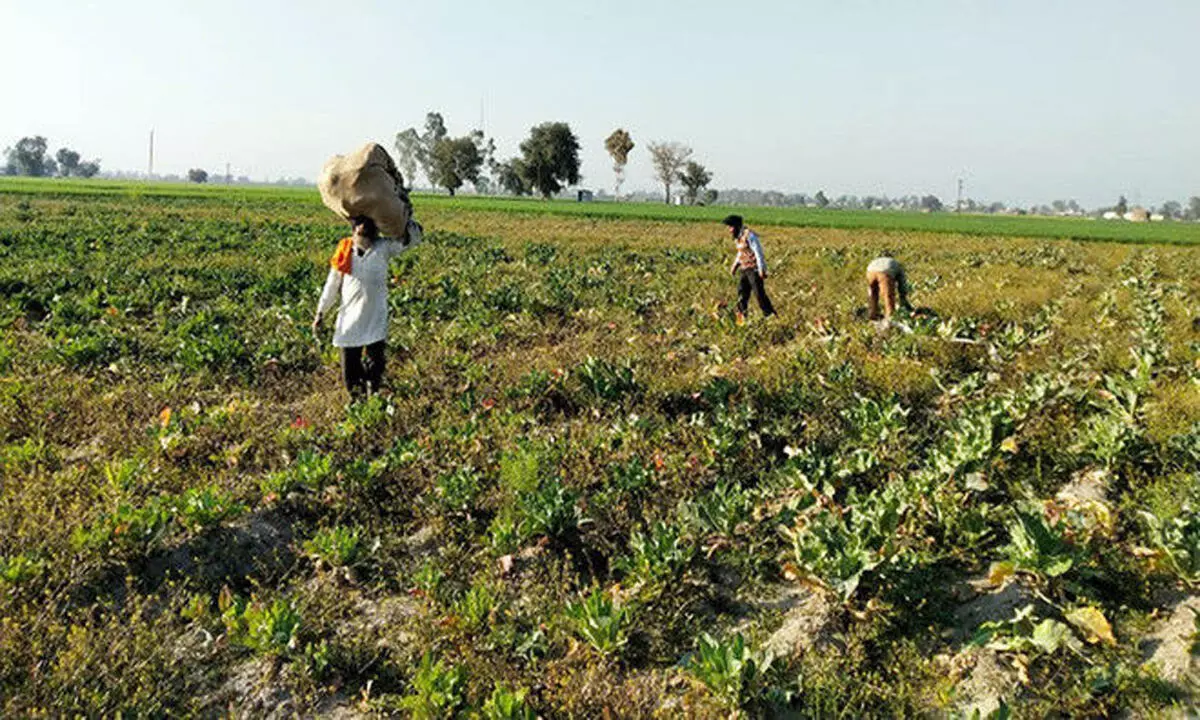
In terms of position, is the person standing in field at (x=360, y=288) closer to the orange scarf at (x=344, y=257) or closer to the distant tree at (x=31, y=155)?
the orange scarf at (x=344, y=257)

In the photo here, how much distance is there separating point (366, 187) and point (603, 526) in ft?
12.7

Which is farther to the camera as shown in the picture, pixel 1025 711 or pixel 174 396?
pixel 174 396

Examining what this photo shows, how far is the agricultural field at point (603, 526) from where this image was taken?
3463mm

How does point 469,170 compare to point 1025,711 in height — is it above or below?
above

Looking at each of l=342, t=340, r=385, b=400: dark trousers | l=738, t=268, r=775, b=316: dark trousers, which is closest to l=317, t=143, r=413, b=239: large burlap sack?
l=342, t=340, r=385, b=400: dark trousers

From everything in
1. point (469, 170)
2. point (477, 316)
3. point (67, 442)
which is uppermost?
point (469, 170)

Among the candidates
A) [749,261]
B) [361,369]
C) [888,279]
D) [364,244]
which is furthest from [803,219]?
[364,244]

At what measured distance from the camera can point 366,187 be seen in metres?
6.64

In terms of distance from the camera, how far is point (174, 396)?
7602 millimetres

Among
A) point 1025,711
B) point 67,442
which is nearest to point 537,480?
point 1025,711

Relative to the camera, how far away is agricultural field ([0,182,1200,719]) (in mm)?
3463

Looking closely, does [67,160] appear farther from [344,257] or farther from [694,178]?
[344,257]

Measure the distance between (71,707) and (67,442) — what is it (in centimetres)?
402

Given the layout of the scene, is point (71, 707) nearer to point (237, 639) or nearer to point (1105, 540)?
point (237, 639)
